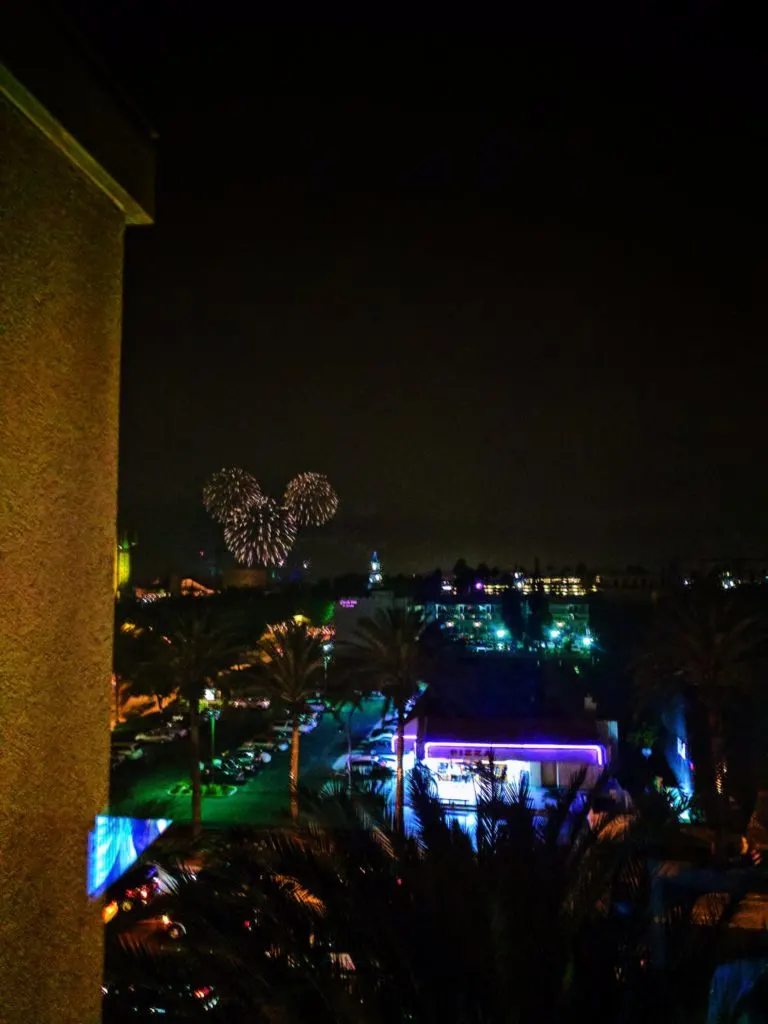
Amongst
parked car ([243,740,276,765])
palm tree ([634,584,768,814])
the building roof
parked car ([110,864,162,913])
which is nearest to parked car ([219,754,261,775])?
parked car ([243,740,276,765])

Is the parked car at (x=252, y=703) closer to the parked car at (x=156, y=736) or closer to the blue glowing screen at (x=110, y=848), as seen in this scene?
the parked car at (x=156, y=736)

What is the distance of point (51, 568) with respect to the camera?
8.07 feet

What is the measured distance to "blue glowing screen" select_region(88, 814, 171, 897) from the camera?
2678 mm

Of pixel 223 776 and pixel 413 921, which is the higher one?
pixel 413 921

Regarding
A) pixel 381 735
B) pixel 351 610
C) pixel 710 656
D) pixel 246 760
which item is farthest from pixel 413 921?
pixel 351 610

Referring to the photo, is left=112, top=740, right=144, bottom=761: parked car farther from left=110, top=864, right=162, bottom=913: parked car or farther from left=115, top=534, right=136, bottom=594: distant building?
left=115, top=534, right=136, bottom=594: distant building

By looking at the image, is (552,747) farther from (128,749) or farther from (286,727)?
(286,727)

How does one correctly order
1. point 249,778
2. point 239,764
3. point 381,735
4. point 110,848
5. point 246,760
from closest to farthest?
point 110,848 < point 249,778 < point 239,764 < point 246,760 < point 381,735

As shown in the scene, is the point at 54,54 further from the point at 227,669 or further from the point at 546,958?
the point at 227,669

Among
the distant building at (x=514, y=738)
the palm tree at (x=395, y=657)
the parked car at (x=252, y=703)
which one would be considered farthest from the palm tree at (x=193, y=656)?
the parked car at (x=252, y=703)

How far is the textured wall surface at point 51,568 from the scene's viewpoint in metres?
2.30

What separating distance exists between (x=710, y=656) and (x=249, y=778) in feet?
54.0

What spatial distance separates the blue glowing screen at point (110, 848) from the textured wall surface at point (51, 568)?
6cm

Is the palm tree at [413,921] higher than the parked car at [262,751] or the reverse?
higher
